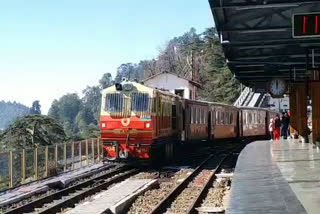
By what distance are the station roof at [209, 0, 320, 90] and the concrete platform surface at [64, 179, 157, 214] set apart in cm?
450

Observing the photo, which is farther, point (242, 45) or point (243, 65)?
point (243, 65)

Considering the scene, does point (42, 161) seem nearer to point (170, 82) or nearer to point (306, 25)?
point (306, 25)

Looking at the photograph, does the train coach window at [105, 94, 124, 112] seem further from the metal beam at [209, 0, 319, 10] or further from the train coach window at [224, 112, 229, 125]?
the train coach window at [224, 112, 229, 125]

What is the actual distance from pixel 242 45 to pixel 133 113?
284 inches

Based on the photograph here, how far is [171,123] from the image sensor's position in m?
24.0

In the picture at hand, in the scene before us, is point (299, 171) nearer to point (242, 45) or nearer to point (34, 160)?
point (242, 45)

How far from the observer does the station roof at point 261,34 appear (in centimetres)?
1099

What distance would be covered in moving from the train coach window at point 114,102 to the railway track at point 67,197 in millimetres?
2753


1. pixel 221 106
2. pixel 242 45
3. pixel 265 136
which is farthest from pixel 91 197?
pixel 265 136

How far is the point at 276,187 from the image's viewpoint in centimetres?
859

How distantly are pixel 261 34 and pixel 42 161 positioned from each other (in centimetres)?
892

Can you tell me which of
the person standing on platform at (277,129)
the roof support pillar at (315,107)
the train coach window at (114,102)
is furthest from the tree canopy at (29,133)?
the roof support pillar at (315,107)

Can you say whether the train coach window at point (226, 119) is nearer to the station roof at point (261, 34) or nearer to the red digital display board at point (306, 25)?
the station roof at point (261, 34)

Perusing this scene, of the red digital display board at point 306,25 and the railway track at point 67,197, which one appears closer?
the red digital display board at point 306,25
